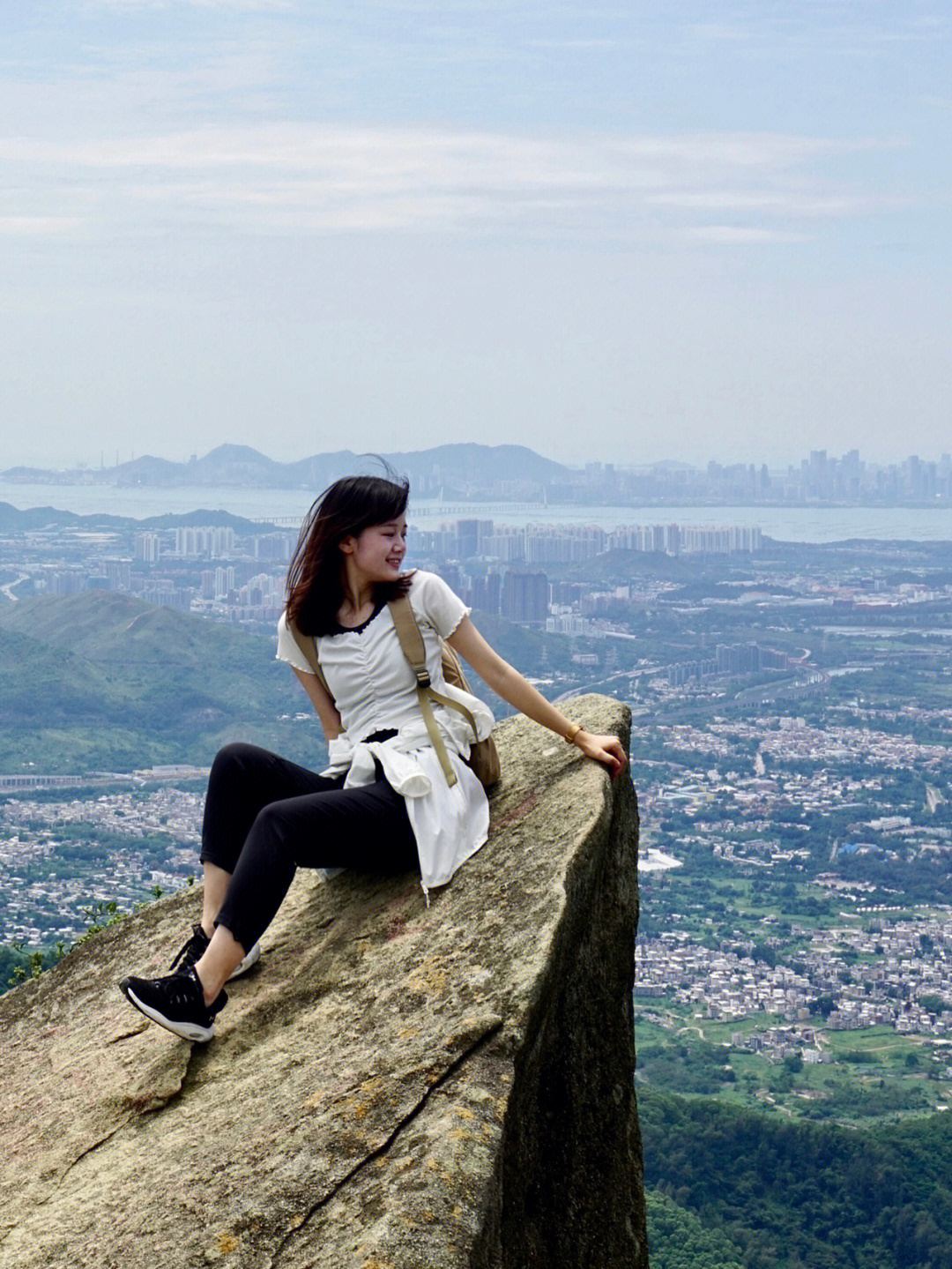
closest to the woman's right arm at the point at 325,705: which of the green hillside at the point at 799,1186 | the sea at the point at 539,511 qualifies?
the green hillside at the point at 799,1186

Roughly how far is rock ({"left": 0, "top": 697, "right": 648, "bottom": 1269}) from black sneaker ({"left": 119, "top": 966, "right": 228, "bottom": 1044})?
0.09 m

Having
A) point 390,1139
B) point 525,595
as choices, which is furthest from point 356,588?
point 525,595

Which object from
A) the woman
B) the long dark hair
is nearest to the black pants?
the woman

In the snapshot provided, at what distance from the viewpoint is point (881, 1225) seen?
75.4 ft

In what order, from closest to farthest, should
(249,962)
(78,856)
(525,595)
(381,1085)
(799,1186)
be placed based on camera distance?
1. (381,1085)
2. (249,962)
3. (799,1186)
4. (78,856)
5. (525,595)

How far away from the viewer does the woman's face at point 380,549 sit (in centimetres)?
495

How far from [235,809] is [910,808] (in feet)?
219

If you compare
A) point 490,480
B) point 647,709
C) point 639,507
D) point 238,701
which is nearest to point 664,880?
point 238,701

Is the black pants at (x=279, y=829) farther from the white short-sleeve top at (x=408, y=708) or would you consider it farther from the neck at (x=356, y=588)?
the neck at (x=356, y=588)

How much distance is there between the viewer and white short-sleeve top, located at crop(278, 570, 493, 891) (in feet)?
16.0

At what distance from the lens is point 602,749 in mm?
5281

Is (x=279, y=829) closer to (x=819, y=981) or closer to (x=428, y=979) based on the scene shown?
(x=428, y=979)

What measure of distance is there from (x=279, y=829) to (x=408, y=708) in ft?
2.28

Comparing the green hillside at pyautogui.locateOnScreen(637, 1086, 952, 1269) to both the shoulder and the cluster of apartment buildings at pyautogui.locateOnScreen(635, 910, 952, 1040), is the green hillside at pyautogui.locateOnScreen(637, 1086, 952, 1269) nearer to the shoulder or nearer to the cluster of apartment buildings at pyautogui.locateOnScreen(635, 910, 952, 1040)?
the cluster of apartment buildings at pyautogui.locateOnScreen(635, 910, 952, 1040)
